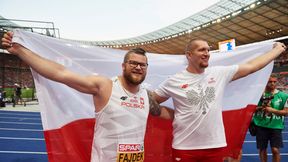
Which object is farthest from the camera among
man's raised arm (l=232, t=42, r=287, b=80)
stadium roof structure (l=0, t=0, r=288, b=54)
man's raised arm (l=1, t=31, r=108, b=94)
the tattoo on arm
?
stadium roof structure (l=0, t=0, r=288, b=54)

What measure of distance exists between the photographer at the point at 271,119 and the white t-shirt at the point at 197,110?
7.77ft

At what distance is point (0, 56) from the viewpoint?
35.8 metres

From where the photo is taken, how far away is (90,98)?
3021 mm

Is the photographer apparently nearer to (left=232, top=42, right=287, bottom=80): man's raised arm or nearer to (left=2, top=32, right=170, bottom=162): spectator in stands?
(left=232, top=42, right=287, bottom=80): man's raised arm

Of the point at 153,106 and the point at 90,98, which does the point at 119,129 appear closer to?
the point at 153,106

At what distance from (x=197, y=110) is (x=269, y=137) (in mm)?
2837

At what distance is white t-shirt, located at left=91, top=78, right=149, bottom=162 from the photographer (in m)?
2.20

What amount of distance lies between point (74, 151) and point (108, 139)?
29.7 inches

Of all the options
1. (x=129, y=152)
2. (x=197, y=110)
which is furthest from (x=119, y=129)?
(x=197, y=110)

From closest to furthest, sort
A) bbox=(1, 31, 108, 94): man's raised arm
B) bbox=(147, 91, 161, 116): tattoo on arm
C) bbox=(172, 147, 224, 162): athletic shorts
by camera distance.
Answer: bbox=(1, 31, 108, 94): man's raised arm → bbox=(172, 147, 224, 162): athletic shorts → bbox=(147, 91, 161, 116): tattoo on arm

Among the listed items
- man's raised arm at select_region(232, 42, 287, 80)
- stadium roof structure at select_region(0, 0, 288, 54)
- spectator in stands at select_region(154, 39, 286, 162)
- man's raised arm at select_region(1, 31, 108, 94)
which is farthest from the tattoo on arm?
stadium roof structure at select_region(0, 0, 288, 54)

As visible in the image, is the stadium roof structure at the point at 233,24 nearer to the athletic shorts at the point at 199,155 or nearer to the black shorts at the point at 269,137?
the black shorts at the point at 269,137

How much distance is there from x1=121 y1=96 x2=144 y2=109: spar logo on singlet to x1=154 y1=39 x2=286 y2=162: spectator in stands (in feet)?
1.59

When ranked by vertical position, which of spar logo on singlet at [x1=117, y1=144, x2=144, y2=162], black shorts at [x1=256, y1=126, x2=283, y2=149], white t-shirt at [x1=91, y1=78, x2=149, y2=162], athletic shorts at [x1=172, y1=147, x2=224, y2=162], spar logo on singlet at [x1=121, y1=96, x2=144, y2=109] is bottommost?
black shorts at [x1=256, y1=126, x2=283, y2=149]
